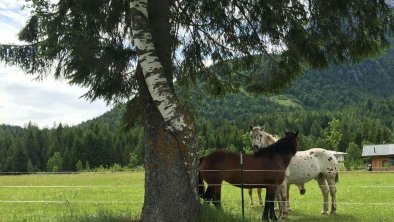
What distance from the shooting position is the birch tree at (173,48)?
6.68m

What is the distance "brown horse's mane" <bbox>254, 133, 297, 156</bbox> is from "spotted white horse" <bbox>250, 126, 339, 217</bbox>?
1.18 meters

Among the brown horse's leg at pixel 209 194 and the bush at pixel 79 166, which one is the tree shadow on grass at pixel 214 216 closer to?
the brown horse's leg at pixel 209 194

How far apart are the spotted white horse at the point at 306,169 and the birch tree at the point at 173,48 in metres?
2.46

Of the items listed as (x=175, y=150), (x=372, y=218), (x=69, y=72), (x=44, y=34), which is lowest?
(x=372, y=218)

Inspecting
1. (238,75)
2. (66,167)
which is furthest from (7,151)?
(238,75)

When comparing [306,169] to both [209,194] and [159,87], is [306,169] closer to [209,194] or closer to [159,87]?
[209,194]

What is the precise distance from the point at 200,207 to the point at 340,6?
382cm

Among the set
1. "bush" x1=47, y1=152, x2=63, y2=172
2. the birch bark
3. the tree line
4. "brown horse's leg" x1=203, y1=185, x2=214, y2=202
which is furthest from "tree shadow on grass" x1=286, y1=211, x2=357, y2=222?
"bush" x1=47, y1=152, x2=63, y2=172

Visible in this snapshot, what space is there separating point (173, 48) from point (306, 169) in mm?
5544

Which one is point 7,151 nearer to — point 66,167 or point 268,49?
point 66,167

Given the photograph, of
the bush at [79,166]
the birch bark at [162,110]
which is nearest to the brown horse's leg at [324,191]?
the birch bark at [162,110]

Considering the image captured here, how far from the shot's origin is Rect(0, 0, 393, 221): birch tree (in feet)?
21.9

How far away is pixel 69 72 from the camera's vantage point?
7.39 m

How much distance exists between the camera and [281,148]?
1040cm
